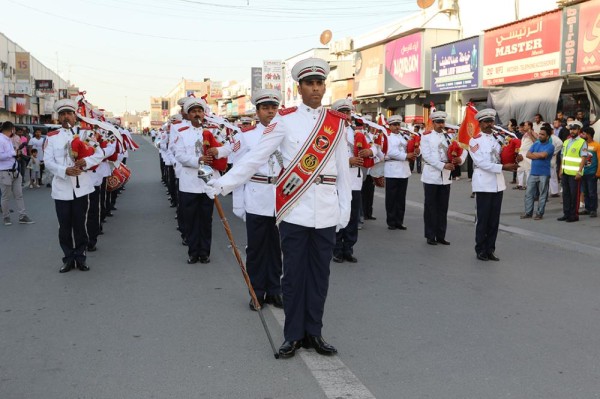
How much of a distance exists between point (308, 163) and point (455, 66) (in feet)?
62.2

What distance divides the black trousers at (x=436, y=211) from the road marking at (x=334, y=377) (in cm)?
502

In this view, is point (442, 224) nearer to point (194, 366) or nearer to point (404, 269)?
point (404, 269)

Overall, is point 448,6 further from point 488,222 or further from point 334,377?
point 334,377

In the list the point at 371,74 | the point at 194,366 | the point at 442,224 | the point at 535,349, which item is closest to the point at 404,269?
the point at 442,224

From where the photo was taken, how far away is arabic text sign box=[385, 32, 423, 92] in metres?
24.6

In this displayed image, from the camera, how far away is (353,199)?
26.6 feet

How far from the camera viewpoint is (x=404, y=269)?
A: 7.38 meters

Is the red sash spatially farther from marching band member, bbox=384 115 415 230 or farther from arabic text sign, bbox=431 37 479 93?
arabic text sign, bbox=431 37 479 93

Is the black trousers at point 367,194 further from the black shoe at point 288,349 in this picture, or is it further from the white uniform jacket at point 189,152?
the black shoe at point 288,349

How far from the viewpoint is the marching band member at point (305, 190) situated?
14.5 feet

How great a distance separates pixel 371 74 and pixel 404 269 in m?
23.0

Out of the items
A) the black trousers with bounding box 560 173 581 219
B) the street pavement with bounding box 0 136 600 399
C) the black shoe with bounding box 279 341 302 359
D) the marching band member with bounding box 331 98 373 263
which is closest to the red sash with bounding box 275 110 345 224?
the black shoe with bounding box 279 341 302 359

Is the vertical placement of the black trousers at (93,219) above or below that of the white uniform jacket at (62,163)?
below

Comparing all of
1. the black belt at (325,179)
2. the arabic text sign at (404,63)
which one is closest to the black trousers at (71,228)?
the black belt at (325,179)
